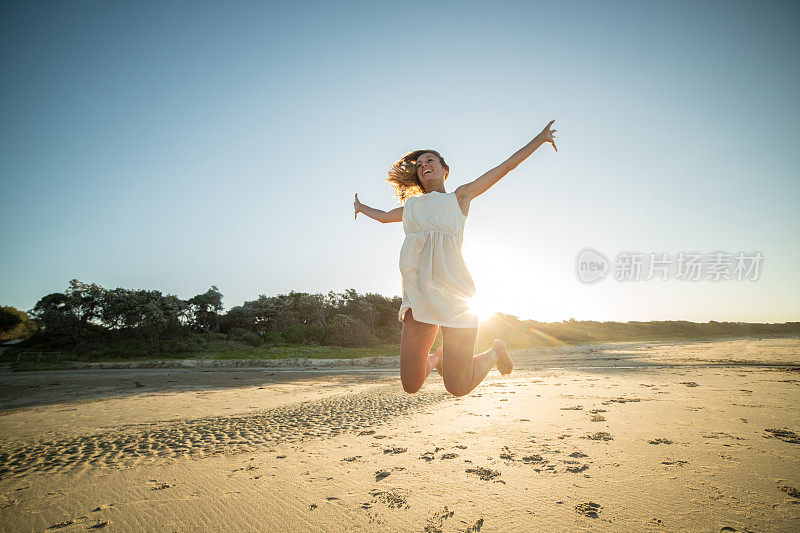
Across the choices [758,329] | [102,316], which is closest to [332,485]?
[102,316]

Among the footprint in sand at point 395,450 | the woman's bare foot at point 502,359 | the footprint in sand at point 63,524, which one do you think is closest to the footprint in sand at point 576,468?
the woman's bare foot at point 502,359

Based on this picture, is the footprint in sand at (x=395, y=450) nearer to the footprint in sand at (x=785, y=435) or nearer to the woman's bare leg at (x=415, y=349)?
the woman's bare leg at (x=415, y=349)

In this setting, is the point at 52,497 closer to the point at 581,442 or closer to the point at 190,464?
the point at 190,464

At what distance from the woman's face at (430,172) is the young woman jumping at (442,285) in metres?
0.25

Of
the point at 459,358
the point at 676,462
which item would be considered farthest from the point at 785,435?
the point at 459,358

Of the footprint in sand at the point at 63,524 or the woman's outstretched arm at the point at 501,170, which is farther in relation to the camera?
the woman's outstretched arm at the point at 501,170

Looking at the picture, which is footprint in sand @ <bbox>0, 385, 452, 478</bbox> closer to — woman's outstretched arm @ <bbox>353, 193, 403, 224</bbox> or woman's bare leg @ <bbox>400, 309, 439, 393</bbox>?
woman's bare leg @ <bbox>400, 309, 439, 393</bbox>

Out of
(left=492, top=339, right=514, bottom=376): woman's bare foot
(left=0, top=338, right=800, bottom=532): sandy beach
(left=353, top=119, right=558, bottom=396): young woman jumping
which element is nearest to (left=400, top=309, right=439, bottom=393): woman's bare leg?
(left=353, top=119, right=558, bottom=396): young woman jumping

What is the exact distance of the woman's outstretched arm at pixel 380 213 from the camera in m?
3.34

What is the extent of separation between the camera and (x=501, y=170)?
272cm

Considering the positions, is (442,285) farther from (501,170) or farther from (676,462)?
(676,462)

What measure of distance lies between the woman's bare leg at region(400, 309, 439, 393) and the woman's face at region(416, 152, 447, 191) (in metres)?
1.23

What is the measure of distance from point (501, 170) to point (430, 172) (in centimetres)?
73

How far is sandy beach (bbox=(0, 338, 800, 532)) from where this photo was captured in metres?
2.24
